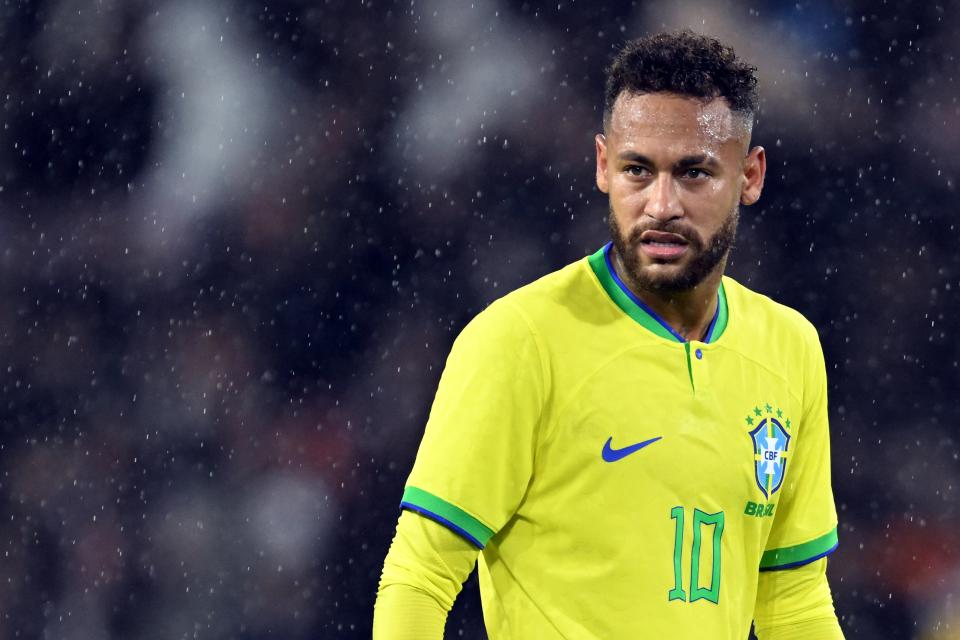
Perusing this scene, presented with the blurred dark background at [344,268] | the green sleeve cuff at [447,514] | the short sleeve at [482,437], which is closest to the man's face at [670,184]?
the short sleeve at [482,437]

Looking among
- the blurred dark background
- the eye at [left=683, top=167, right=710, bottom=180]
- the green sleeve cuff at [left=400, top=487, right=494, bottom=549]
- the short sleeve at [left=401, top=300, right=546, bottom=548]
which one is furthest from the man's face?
the blurred dark background

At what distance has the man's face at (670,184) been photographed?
5.34 feet

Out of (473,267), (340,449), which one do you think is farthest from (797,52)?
(340,449)

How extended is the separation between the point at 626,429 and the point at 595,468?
6 centimetres

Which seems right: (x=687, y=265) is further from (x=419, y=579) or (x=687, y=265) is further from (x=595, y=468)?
(x=419, y=579)

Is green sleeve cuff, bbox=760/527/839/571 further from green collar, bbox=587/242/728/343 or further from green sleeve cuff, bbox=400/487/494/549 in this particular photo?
green sleeve cuff, bbox=400/487/494/549

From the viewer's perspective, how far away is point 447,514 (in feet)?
5.05

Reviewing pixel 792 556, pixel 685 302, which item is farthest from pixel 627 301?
pixel 792 556

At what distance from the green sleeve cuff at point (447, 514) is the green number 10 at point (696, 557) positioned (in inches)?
9.4

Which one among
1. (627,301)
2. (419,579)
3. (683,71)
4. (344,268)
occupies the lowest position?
(419,579)

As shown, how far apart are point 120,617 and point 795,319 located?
9.69 feet

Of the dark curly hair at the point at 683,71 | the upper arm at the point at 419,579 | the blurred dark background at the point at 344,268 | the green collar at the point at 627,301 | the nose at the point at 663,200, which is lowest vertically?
the upper arm at the point at 419,579

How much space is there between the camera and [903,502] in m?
4.08

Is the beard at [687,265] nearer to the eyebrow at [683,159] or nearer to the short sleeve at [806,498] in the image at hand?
the eyebrow at [683,159]
